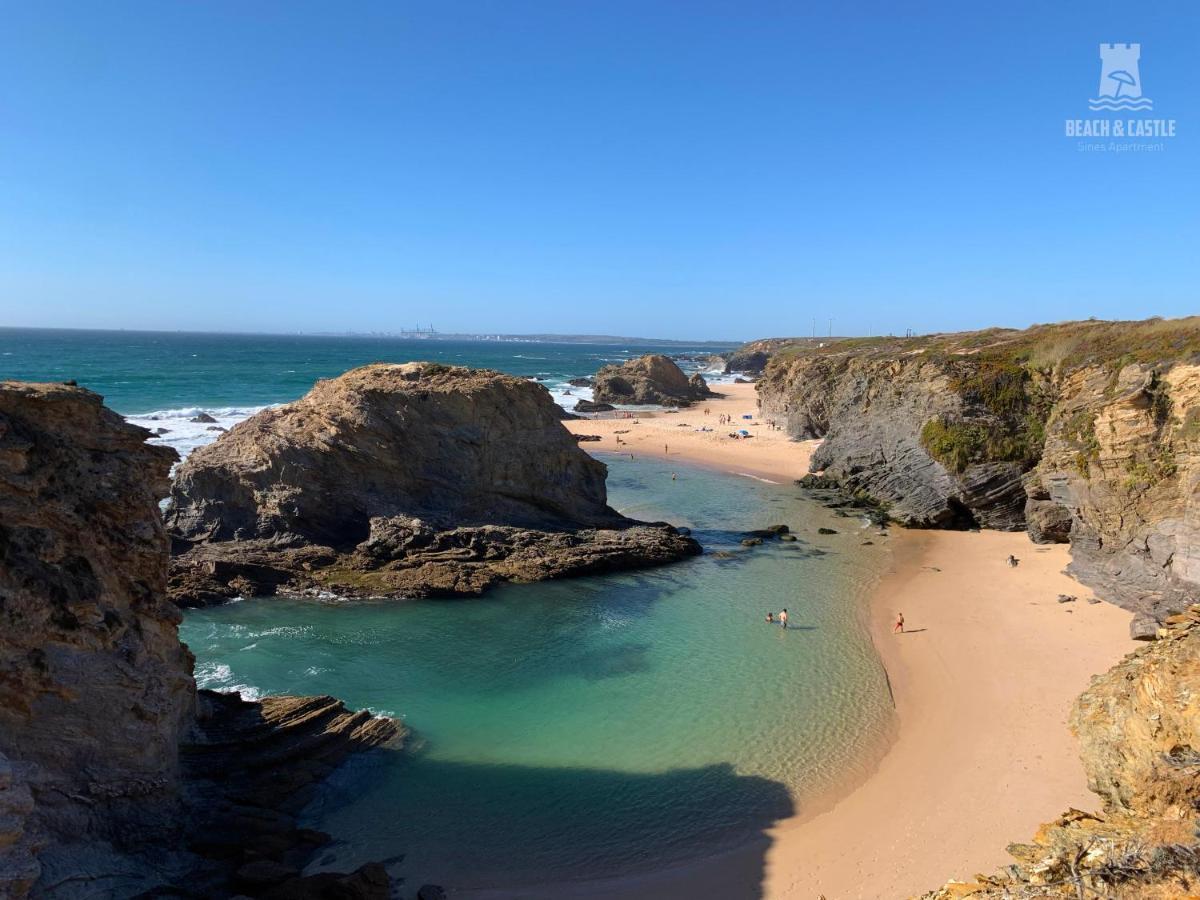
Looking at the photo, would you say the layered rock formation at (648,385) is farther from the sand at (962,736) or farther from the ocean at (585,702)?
the sand at (962,736)

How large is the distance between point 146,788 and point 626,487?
32822mm

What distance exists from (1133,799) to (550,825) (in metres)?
9.03

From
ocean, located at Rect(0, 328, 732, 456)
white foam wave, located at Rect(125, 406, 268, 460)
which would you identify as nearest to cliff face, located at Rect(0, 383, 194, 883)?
white foam wave, located at Rect(125, 406, 268, 460)

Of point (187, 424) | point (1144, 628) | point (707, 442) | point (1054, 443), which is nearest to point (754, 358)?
point (707, 442)

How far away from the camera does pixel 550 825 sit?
13.3 m

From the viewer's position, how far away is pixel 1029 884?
656 cm

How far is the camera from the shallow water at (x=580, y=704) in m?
13.1

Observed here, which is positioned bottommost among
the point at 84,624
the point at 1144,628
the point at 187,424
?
the point at 1144,628

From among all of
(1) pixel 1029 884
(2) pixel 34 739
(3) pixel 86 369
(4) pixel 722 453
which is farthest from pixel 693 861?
(3) pixel 86 369

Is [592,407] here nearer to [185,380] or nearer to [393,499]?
[393,499]

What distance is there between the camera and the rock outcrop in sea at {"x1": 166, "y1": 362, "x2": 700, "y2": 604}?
25219 mm

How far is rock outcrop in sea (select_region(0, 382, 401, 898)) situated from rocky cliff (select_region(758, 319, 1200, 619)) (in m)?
23.4

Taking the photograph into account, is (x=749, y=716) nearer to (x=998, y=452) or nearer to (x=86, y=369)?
(x=998, y=452)

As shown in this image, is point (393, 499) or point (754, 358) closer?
point (393, 499)
